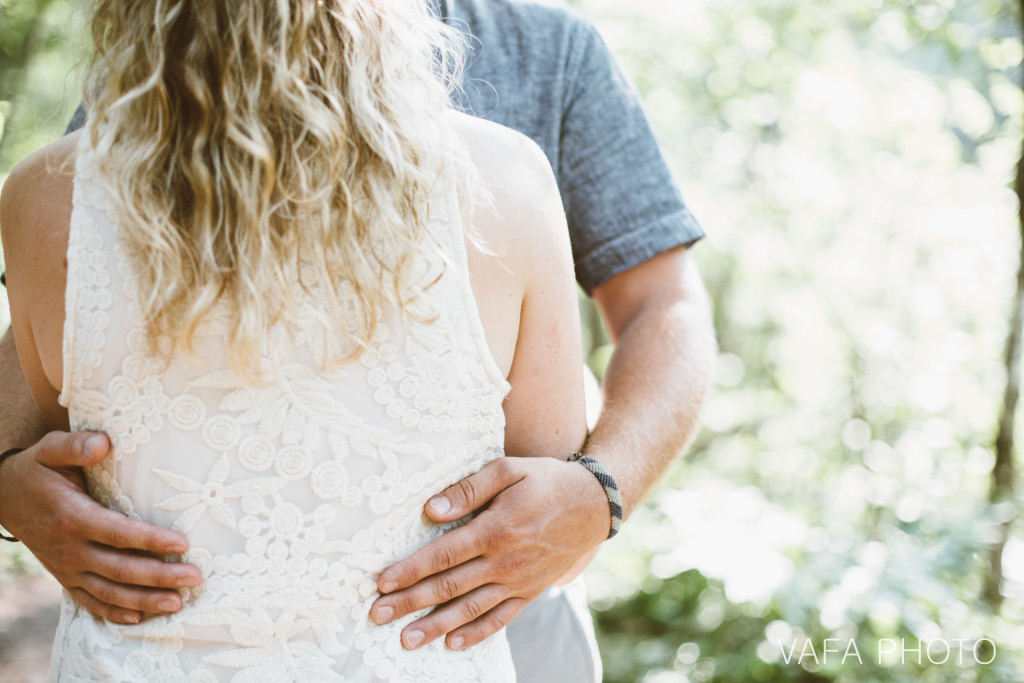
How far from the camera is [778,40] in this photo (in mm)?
4633

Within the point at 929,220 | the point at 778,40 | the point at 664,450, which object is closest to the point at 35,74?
the point at 778,40

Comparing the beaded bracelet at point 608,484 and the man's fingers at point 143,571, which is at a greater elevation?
the man's fingers at point 143,571

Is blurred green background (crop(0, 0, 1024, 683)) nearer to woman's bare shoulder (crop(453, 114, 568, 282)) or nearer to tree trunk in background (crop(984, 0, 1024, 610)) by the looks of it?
tree trunk in background (crop(984, 0, 1024, 610))

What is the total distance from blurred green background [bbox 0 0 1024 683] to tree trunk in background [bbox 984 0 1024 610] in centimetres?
2

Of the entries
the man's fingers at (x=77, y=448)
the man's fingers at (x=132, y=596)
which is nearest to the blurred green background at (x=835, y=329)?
the man's fingers at (x=132, y=596)

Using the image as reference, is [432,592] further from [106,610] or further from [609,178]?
[609,178]

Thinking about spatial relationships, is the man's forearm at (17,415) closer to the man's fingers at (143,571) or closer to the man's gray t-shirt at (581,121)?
the man's fingers at (143,571)

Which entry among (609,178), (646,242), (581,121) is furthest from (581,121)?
(646,242)

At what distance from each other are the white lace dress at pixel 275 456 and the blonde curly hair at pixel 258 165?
1.6 inches

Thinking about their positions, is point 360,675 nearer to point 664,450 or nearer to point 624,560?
point 664,450

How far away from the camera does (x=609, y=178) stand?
5.63ft

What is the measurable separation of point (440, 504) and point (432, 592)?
123 mm

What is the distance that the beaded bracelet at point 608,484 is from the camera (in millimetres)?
1280

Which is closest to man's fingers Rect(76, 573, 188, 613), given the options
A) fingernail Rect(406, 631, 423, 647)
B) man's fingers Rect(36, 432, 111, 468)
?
man's fingers Rect(36, 432, 111, 468)
